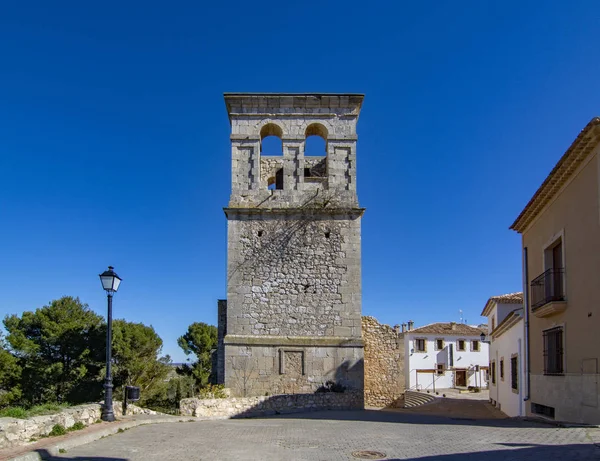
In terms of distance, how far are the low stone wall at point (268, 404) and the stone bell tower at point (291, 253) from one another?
59 cm

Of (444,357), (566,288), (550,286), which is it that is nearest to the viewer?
(566,288)

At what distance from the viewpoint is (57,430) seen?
375 inches

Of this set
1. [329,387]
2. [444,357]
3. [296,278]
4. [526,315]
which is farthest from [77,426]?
[444,357]

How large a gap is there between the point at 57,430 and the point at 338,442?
4.69 meters

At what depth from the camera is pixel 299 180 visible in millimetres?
19000

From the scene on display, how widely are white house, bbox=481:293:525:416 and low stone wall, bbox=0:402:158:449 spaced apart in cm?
1234

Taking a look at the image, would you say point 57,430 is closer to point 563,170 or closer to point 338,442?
point 338,442

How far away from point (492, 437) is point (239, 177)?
1159cm

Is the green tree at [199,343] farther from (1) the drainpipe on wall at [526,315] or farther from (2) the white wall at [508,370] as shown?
(1) the drainpipe on wall at [526,315]

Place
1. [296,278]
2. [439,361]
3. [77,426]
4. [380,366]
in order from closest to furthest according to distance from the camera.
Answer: [77,426], [296,278], [380,366], [439,361]

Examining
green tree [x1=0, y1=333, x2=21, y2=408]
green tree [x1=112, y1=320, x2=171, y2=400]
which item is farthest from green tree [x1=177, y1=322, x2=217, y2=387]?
green tree [x1=0, y1=333, x2=21, y2=408]

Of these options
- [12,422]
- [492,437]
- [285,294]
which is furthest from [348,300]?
[12,422]

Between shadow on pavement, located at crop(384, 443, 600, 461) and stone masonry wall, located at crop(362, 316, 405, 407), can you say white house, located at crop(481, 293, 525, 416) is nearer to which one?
stone masonry wall, located at crop(362, 316, 405, 407)

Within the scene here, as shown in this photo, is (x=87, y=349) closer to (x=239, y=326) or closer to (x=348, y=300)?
(x=239, y=326)
